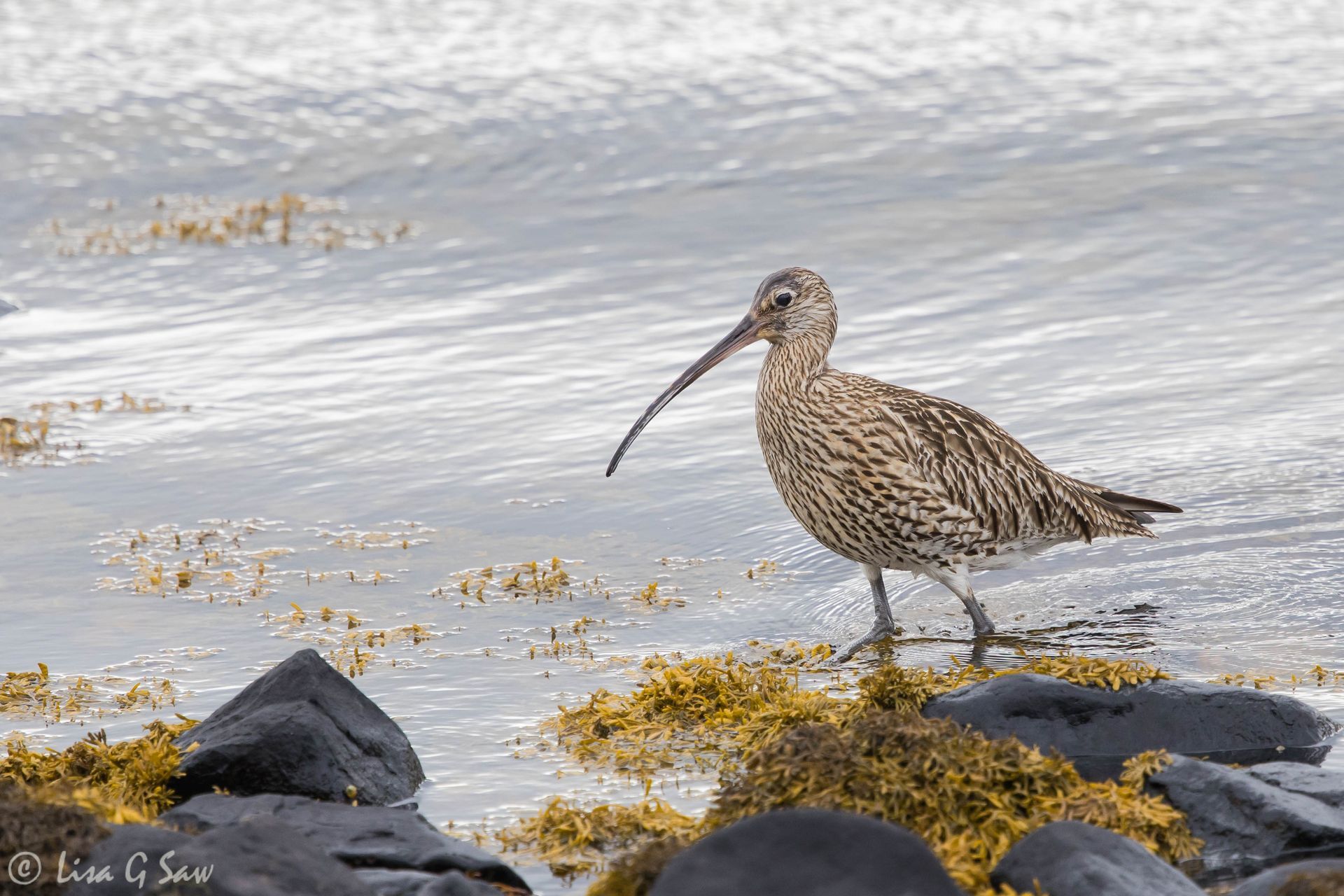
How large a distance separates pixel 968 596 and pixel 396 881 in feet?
12.7

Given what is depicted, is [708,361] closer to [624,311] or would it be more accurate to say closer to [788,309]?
[788,309]

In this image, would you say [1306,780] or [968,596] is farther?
[968,596]

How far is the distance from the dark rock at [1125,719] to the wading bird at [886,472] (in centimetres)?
173

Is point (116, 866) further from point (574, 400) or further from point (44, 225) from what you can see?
point (44, 225)

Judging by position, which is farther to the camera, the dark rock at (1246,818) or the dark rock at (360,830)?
the dark rock at (1246,818)

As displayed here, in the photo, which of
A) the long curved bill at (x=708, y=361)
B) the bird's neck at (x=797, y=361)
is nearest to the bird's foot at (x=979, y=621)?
the bird's neck at (x=797, y=361)

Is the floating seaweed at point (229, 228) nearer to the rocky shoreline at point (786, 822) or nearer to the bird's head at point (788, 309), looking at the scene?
the bird's head at point (788, 309)

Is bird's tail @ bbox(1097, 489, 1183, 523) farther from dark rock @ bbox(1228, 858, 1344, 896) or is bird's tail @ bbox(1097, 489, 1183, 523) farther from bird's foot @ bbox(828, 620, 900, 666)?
dark rock @ bbox(1228, 858, 1344, 896)

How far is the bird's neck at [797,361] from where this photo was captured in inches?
311

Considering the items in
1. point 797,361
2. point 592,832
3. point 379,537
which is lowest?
point 592,832

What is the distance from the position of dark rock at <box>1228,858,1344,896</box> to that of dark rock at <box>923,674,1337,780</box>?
110 centimetres

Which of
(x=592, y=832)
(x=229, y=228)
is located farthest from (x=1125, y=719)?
(x=229, y=228)

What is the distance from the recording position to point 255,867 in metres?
4.24

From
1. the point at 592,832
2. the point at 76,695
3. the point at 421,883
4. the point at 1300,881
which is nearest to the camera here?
the point at 1300,881
